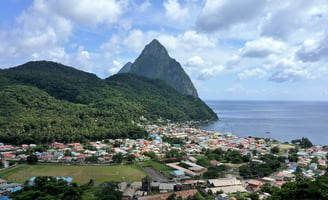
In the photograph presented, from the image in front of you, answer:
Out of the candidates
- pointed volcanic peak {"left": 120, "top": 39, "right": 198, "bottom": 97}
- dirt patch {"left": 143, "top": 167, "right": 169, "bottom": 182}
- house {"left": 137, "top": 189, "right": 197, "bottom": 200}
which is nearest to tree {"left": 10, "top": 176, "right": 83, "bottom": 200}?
house {"left": 137, "top": 189, "right": 197, "bottom": 200}

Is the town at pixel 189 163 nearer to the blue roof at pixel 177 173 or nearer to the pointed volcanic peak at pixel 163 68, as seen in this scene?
the blue roof at pixel 177 173

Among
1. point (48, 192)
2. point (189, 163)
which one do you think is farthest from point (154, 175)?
point (48, 192)

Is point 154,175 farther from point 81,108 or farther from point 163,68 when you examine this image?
point 163,68

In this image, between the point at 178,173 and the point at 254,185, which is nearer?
the point at 254,185

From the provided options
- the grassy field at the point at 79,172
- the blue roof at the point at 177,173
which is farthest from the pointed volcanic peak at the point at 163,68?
the blue roof at the point at 177,173

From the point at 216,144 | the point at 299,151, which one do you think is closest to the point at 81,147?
the point at 216,144

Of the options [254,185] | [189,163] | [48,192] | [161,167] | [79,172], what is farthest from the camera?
[189,163]
